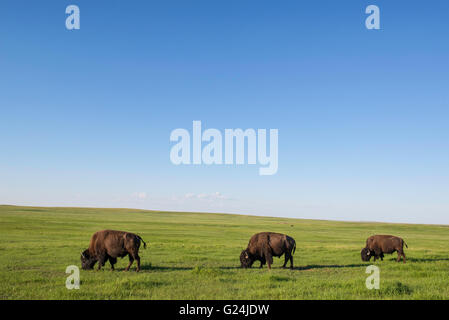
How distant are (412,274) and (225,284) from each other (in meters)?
9.62

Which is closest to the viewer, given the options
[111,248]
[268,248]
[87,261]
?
[111,248]

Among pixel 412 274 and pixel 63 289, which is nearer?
pixel 63 289

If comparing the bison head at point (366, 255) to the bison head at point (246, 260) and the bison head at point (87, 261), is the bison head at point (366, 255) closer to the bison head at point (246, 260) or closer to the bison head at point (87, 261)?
the bison head at point (246, 260)

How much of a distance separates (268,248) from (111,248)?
8.06 meters

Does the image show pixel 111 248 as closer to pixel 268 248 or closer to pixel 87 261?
pixel 87 261

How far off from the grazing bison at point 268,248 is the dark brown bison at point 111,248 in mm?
5814

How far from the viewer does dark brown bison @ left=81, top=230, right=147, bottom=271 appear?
1673 centimetres

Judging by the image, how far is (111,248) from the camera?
1698 centimetres

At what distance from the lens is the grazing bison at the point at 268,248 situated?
18.4m

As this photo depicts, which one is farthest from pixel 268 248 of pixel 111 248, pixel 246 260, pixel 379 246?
pixel 379 246
